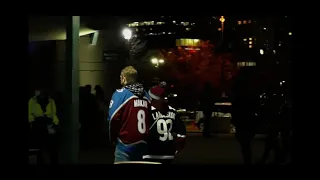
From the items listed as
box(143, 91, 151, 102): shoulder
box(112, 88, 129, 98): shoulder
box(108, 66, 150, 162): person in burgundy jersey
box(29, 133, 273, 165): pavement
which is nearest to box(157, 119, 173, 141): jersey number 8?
box(108, 66, 150, 162): person in burgundy jersey

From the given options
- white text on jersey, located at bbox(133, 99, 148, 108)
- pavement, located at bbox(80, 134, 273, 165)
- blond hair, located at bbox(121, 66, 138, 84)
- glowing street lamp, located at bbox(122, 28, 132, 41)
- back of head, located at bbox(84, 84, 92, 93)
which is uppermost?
glowing street lamp, located at bbox(122, 28, 132, 41)

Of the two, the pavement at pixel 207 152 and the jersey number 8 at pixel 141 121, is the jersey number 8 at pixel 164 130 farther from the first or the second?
the pavement at pixel 207 152

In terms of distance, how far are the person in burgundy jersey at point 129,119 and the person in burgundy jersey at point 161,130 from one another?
0.13 m

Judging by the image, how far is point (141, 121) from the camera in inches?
254

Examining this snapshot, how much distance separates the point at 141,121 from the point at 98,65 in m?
3.67

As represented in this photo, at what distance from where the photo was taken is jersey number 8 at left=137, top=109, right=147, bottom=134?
21.1ft

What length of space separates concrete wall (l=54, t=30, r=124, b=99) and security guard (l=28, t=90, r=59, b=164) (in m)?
0.57

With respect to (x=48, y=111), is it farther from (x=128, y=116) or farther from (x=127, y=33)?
(x=128, y=116)

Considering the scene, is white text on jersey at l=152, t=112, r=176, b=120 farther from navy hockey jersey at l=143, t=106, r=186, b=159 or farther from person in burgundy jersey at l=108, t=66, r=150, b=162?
person in burgundy jersey at l=108, t=66, r=150, b=162

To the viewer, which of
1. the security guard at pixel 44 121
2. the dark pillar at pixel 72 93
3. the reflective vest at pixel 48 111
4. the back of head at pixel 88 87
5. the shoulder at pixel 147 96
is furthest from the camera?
the back of head at pixel 88 87

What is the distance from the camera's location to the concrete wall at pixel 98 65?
31.8 feet

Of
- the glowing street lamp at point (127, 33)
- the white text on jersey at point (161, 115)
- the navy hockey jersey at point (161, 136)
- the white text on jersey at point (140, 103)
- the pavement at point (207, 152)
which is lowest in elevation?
the pavement at point (207, 152)

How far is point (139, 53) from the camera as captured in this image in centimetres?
987

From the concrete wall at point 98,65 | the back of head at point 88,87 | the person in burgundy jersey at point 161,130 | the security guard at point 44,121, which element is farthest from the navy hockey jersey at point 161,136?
the back of head at point 88,87
